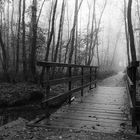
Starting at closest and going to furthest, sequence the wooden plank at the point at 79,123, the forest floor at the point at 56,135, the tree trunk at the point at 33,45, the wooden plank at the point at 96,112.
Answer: the forest floor at the point at 56,135, the wooden plank at the point at 79,123, the wooden plank at the point at 96,112, the tree trunk at the point at 33,45

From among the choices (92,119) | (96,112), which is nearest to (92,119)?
(92,119)

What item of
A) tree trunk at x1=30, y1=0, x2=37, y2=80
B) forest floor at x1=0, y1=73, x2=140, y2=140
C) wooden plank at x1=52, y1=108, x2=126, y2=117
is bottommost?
forest floor at x1=0, y1=73, x2=140, y2=140

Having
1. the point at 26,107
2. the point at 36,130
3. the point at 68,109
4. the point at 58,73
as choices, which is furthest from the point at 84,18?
the point at 36,130

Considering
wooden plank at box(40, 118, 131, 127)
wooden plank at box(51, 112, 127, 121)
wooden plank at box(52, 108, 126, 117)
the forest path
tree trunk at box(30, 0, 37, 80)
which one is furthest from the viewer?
tree trunk at box(30, 0, 37, 80)

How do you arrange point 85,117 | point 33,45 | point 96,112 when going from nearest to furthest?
point 85,117 < point 96,112 < point 33,45

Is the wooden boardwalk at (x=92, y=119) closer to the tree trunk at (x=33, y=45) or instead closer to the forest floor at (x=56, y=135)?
the forest floor at (x=56, y=135)

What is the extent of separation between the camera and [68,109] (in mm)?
5875

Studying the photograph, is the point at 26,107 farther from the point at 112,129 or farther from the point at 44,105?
the point at 112,129

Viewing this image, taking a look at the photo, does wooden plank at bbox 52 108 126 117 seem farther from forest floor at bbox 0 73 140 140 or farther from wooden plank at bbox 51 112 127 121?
forest floor at bbox 0 73 140 140

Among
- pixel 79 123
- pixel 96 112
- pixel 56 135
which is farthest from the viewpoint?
pixel 96 112

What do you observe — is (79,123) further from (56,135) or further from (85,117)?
(56,135)

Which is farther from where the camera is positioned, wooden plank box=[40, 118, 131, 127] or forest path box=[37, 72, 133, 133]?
wooden plank box=[40, 118, 131, 127]

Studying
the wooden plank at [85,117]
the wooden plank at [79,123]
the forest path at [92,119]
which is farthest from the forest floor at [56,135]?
the wooden plank at [85,117]

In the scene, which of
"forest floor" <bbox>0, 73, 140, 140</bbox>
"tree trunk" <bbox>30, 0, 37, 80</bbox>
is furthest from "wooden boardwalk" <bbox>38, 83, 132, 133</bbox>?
"tree trunk" <bbox>30, 0, 37, 80</bbox>
